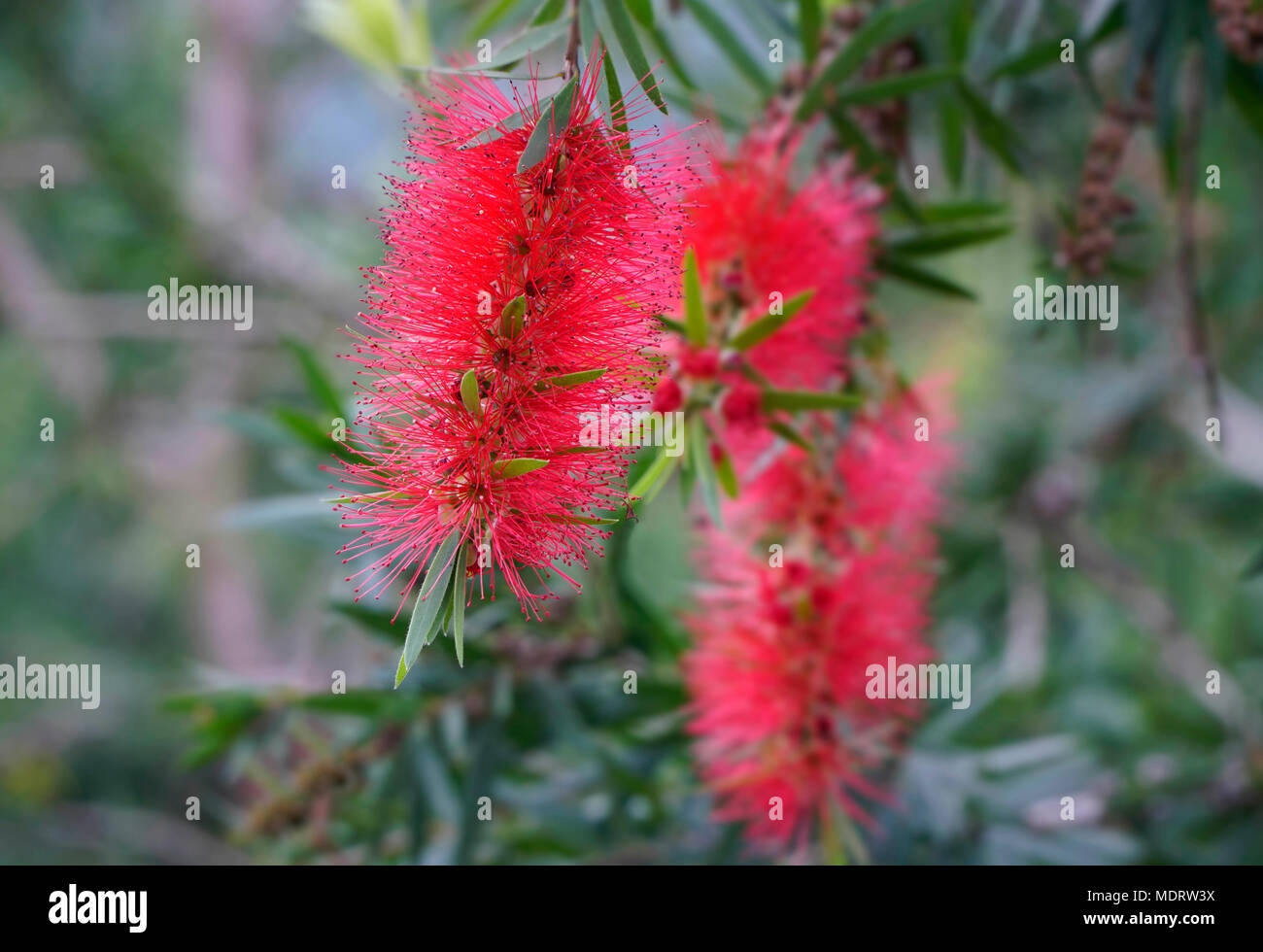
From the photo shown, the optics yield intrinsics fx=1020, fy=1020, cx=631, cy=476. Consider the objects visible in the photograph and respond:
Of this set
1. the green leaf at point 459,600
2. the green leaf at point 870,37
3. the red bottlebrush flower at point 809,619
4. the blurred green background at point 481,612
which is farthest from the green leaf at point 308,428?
the green leaf at point 870,37

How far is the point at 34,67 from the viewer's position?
11.9ft

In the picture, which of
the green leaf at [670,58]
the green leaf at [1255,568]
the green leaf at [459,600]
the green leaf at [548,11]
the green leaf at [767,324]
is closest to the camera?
the green leaf at [459,600]

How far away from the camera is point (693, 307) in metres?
0.98

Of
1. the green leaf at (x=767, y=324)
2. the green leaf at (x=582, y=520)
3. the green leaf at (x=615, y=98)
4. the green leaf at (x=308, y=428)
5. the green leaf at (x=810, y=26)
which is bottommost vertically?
the green leaf at (x=582, y=520)

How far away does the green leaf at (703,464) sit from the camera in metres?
0.98

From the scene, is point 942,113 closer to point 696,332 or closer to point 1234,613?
point 696,332

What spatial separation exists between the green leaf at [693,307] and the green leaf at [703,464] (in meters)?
0.08

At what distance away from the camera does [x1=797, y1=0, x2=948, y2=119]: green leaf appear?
123 centimetres

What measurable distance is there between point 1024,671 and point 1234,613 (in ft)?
2.81

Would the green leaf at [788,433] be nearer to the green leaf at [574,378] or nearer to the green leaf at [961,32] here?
the green leaf at [574,378]

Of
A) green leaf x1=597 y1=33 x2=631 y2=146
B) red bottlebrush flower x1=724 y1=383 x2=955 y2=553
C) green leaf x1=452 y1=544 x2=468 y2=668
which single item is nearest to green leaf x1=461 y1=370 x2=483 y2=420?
green leaf x1=452 y1=544 x2=468 y2=668

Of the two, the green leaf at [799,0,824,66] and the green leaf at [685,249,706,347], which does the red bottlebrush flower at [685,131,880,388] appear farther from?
the green leaf at [799,0,824,66]

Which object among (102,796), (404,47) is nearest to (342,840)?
(404,47)
